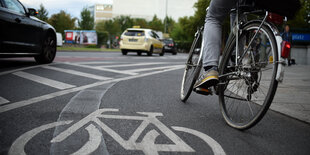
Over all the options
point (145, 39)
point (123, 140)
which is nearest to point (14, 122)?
point (123, 140)

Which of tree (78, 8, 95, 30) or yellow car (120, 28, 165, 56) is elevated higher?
tree (78, 8, 95, 30)

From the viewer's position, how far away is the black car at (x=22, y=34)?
632 cm

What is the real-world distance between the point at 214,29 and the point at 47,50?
20.5 feet

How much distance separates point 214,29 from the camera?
3.21 metres

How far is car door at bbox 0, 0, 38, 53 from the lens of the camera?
6.32 metres

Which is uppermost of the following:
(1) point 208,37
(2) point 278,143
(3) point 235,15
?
(3) point 235,15

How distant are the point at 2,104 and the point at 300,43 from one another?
19.4m

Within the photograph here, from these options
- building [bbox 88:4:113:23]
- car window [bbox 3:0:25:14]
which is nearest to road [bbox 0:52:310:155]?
car window [bbox 3:0:25:14]

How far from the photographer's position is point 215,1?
10.3 ft

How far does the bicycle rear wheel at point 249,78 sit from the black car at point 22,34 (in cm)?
496

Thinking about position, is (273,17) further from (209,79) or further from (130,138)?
(130,138)

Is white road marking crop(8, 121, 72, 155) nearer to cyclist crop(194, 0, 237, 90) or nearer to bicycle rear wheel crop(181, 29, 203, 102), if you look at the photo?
cyclist crop(194, 0, 237, 90)

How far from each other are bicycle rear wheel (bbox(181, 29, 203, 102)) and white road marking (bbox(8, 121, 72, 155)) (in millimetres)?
1730

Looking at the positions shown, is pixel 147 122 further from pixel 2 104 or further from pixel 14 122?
pixel 2 104
